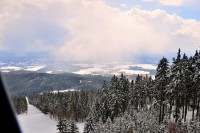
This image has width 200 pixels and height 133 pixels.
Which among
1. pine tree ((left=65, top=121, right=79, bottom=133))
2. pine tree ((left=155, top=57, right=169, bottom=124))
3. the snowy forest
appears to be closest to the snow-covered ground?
the snowy forest

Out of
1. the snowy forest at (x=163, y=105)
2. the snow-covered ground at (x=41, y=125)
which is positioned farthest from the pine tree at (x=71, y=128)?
the snow-covered ground at (x=41, y=125)

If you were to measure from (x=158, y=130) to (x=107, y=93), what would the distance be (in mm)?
38779

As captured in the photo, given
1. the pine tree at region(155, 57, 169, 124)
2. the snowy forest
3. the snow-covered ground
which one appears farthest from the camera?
the snow-covered ground

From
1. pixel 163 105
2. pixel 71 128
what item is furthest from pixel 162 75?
pixel 71 128

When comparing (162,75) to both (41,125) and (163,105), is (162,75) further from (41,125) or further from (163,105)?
(41,125)

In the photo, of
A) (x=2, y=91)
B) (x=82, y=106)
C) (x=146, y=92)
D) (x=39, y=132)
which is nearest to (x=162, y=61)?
(x=146, y=92)

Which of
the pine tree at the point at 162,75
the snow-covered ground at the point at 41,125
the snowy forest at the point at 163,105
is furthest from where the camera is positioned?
the snow-covered ground at the point at 41,125

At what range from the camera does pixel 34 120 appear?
15775 centimetres

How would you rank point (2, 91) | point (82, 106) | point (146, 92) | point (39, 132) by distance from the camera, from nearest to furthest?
point (2, 91), point (146, 92), point (39, 132), point (82, 106)

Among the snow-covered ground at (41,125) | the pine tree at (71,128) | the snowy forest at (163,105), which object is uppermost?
the snowy forest at (163,105)

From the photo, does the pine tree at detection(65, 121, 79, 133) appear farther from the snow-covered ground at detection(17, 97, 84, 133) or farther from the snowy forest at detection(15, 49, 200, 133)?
the snow-covered ground at detection(17, 97, 84, 133)

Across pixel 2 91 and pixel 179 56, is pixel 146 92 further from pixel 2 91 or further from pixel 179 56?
pixel 2 91

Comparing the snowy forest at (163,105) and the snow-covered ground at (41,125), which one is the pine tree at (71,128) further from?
the snow-covered ground at (41,125)

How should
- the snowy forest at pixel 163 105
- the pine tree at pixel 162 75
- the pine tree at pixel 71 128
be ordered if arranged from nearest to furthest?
1. the snowy forest at pixel 163 105
2. the pine tree at pixel 71 128
3. the pine tree at pixel 162 75
